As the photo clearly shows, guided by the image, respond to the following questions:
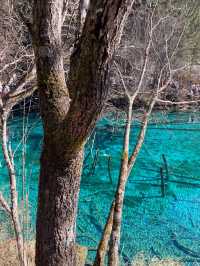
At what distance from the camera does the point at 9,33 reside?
560 cm

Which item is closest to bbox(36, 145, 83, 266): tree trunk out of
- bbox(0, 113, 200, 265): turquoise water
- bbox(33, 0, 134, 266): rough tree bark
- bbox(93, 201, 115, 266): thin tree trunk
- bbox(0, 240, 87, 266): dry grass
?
bbox(33, 0, 134, 266): rough tree bark

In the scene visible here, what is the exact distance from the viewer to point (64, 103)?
2.15 meters

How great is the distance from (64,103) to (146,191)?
8.74 m

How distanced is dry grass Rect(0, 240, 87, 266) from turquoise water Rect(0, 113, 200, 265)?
0.94 ft

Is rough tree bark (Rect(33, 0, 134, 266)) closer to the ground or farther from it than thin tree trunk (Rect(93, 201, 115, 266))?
farther from it

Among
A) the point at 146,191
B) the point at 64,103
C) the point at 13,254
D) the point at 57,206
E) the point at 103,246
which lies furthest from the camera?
the point at 146,191

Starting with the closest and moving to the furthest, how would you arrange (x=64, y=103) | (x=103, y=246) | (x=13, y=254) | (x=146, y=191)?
(x=64, y=103) < (x=103, y=246) < (x=13, y=254) < (x=146, y=191)

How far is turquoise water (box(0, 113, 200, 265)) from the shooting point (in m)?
8.35

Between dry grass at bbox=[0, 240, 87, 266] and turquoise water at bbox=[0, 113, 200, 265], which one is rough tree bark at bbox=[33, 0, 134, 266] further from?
dry grass at bbox=[0, 240, 87, 266]

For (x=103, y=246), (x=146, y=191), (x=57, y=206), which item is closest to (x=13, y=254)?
(x=103, y=246)

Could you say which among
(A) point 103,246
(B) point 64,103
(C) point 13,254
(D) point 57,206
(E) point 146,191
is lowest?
(E) point 146,191

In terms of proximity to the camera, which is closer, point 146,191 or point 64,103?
point 64,103

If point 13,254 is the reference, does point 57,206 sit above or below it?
above

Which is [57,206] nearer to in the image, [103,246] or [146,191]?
[103,246]
